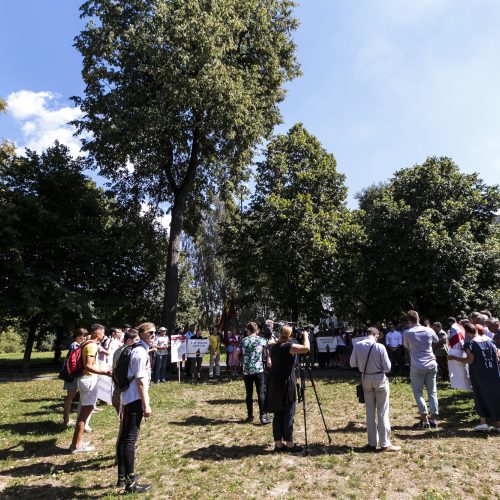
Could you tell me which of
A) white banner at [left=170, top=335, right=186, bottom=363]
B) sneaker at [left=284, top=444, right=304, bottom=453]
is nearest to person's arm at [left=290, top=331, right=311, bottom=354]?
sneaker at [left=284, top=444, right=304, bottom=453]

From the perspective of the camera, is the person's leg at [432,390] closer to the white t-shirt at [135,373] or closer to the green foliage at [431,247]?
the white t-shirt at [135,373]

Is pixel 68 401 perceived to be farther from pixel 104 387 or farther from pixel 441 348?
pixel 441 348

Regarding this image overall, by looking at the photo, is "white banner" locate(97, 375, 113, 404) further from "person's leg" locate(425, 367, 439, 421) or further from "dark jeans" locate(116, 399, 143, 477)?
"person's leg" locate(425, 367, 439, 421)

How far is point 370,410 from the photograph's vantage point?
23.7 feet

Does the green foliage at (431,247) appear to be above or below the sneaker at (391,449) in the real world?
above

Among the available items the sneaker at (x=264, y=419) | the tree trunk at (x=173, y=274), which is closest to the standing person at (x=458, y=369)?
the sneaker at (x=264, y=419)

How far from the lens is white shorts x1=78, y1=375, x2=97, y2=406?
25.6 feet

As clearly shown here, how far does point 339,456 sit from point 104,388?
4.90m

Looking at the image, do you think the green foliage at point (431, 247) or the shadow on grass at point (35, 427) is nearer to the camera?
the shadow on grass at point (35, 427)

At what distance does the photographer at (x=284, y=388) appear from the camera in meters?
7.08

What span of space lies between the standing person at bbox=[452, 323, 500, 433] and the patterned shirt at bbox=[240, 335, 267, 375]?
13.3 feet

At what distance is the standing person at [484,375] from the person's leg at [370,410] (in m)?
2.39

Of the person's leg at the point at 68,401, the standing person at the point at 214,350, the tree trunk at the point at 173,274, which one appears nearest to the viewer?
the person's leg at the point at 68,401

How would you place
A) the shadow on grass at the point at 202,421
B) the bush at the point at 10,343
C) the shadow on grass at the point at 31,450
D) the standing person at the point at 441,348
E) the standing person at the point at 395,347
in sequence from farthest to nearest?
the bush at the point at 10,343 < the standing person at the point at 395,347 < the standing person at the point at 441,348 < the shadow on grass at the point at 202,421 < the shadow on grass at the point at 31,450
